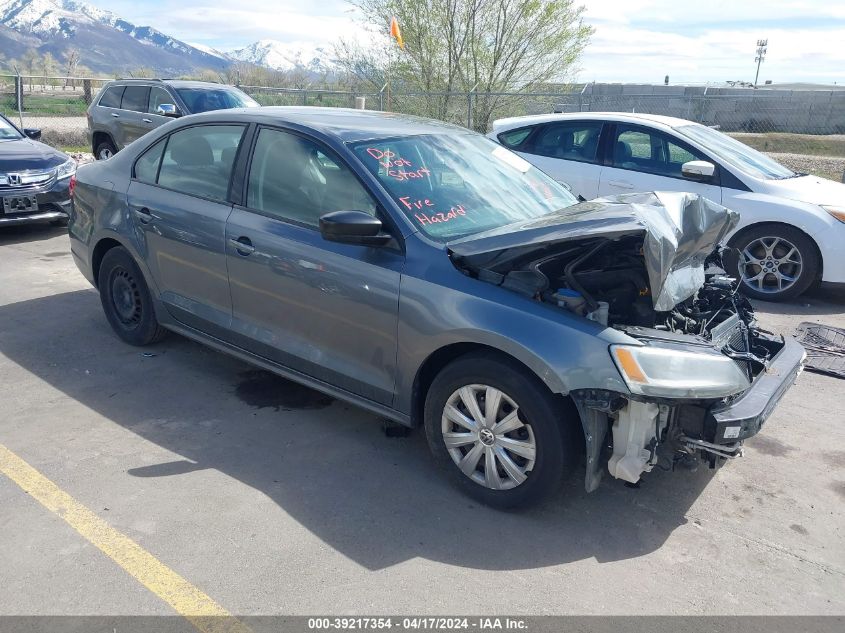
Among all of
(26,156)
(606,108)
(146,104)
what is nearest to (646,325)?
(26,156)

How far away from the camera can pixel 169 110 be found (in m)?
12.0

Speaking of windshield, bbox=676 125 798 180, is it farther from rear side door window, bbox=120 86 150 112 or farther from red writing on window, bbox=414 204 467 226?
rear side door window, bbox=120 86 150 112

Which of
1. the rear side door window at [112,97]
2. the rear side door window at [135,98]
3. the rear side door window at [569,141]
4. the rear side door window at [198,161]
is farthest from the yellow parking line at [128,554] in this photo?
the rear side door window at [112,97]

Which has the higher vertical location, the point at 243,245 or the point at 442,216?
the point at 442,216

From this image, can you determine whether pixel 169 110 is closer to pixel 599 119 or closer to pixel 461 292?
pixel 599 119

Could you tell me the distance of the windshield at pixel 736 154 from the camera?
7321 mm

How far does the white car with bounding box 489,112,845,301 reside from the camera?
6836 mm

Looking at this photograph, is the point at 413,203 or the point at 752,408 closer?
the point at 752,408

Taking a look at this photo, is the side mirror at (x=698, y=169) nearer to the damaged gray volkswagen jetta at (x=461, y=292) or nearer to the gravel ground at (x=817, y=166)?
the damaged gray volkswagen jetta at (x=461, y=292)

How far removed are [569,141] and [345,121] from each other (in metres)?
4.34

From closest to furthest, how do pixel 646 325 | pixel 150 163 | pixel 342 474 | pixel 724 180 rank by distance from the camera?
pixel 646 325, pixel 342 474, pixel 150 163, pixel 724 180

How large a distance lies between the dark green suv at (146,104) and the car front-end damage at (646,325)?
10.2m

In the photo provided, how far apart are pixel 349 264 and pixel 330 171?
0.57m

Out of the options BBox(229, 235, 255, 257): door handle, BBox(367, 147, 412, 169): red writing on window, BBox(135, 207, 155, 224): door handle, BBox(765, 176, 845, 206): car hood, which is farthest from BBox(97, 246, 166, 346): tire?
BBox(765, 176, 845, 206): car hood
